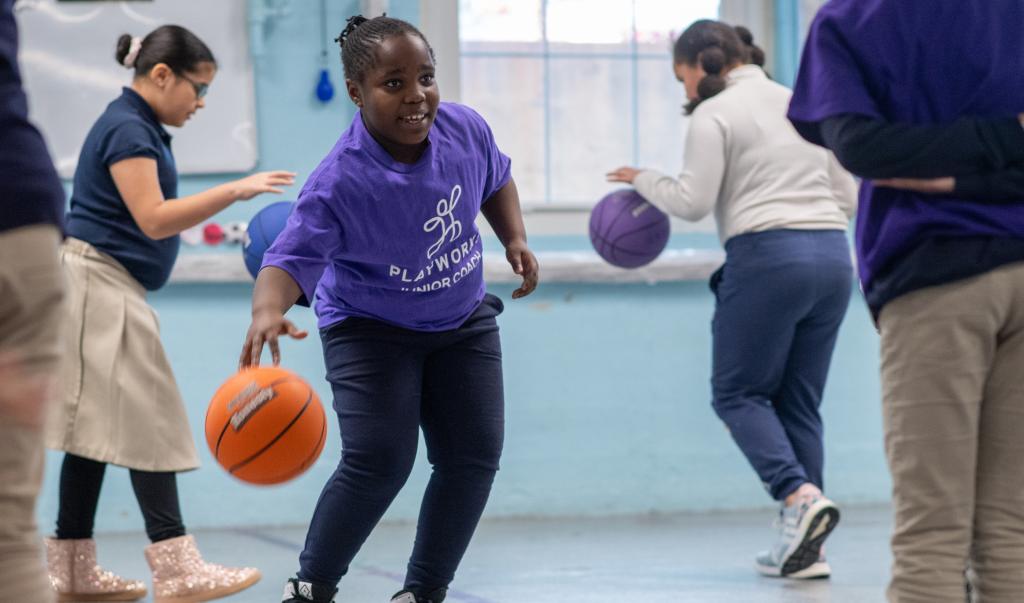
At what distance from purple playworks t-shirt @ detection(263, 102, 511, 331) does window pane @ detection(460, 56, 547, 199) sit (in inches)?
95.1

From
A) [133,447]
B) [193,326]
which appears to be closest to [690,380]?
[193,326]

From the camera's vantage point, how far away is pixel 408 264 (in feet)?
8.59

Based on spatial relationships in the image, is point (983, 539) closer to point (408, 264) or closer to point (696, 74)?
point (408, 264)

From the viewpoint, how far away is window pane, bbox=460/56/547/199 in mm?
5168

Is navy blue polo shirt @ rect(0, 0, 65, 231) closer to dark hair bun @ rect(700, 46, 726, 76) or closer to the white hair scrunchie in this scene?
the white hair scrunchie

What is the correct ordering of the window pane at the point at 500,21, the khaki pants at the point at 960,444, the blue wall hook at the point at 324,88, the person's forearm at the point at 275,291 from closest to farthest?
the khaki pants at the point at 960,444 < the person's forearm at the point at 275,291 < the blue wall hook at the point at 324,88 < the window pane at the point at 500,21

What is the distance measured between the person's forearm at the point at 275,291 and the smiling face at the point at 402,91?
367 mm

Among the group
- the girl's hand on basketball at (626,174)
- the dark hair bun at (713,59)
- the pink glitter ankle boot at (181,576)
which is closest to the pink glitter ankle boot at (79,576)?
the pink glitter ankle boot at (181,576)

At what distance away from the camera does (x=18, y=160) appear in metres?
1.46

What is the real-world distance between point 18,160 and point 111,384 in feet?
6.82

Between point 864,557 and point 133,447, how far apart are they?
88.9 inches

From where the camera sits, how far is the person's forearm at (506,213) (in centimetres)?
285

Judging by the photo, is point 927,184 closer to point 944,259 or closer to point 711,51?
point 944,259

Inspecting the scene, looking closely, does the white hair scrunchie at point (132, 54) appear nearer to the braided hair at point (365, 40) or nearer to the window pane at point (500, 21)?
the braided hair at point (365, 40)
